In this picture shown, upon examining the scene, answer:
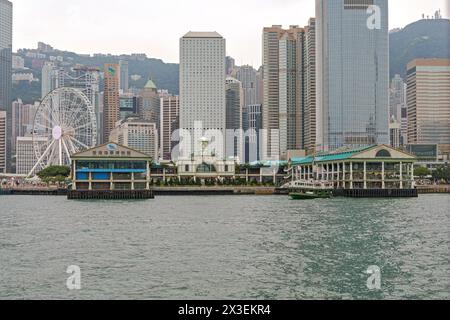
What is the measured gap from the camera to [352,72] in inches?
7677

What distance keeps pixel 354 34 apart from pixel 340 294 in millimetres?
182713

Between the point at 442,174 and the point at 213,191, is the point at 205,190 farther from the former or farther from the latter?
the point at 442,174

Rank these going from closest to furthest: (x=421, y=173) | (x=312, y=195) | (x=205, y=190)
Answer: (x=312, y=195)
(x=205, y=190)
(x=421, y=173)

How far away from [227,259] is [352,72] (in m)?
175

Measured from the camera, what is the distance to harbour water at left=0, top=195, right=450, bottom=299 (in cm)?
2239

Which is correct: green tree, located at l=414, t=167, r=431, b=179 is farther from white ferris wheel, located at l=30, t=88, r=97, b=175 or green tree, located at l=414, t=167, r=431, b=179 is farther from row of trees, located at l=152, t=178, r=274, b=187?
white ferris wheel, located at l=30, t=88, r=97, b=175

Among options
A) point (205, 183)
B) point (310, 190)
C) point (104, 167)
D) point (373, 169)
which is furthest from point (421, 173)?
point (104, 167)

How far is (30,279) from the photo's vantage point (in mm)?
24812

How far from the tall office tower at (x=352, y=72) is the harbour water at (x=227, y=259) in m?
150

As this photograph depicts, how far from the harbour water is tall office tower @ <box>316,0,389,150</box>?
14961 cm

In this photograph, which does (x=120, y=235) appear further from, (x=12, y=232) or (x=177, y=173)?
(x=177, y=173)
